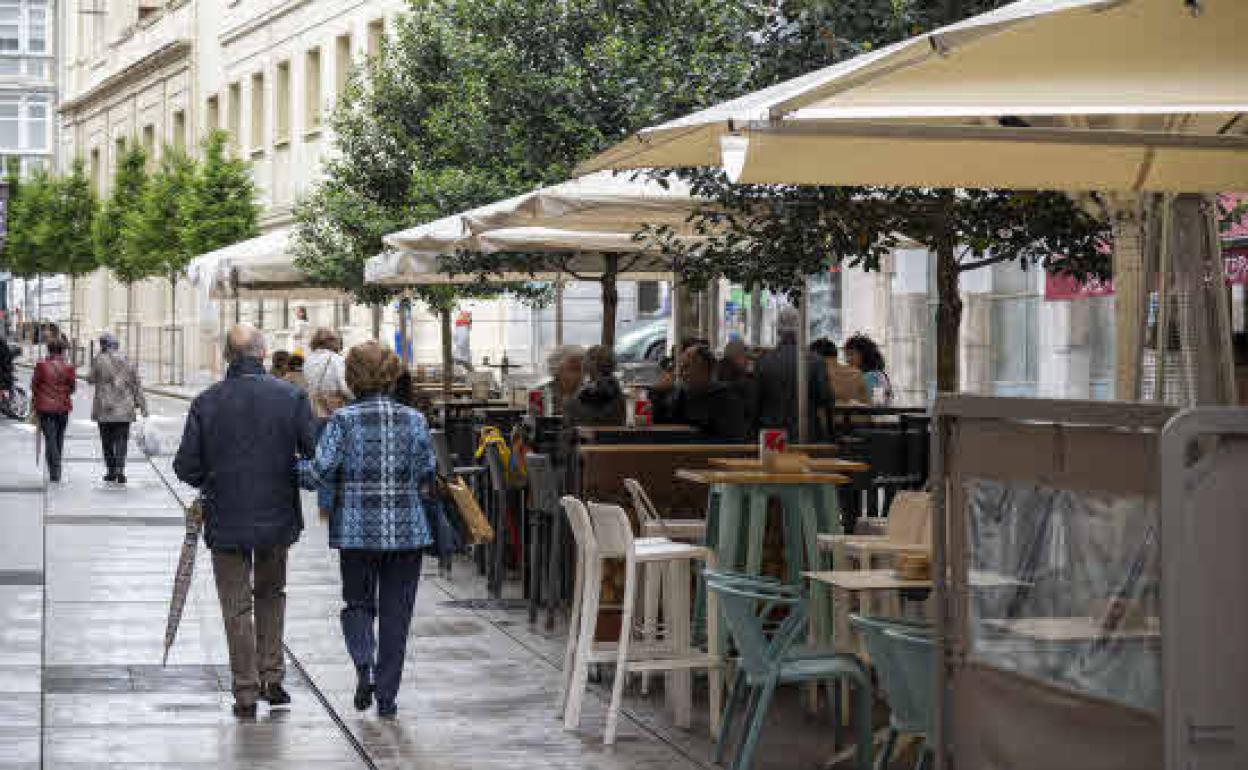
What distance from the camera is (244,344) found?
10.7 m

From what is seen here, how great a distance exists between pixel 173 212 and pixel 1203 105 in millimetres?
52423

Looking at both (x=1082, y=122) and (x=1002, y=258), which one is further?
(x=1002, y=258)

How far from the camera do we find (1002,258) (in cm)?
1287

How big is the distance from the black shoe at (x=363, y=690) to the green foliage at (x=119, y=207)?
5412 centimetres

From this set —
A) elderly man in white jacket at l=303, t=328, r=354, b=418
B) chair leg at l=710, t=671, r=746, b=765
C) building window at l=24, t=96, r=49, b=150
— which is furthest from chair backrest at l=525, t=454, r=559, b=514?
building window at l=24, t=96, r=49, b=150

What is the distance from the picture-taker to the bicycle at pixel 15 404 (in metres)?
41.0

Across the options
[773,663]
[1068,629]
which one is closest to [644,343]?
[773,663]

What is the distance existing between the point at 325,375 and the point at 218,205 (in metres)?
32.8

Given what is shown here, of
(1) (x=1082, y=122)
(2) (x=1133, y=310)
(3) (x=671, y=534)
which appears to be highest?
(1) (x=1082, y=122)

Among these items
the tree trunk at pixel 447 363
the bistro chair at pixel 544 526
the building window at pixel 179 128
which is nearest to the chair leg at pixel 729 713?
the bistro chair at pixel 544 526

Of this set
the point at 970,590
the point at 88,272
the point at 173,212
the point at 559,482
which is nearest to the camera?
the point at 970,590

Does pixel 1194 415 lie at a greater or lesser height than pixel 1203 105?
lesser

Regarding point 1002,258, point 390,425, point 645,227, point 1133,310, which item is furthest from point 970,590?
point 645,227

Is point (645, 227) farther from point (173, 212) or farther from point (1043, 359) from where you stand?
point (173, 212)
